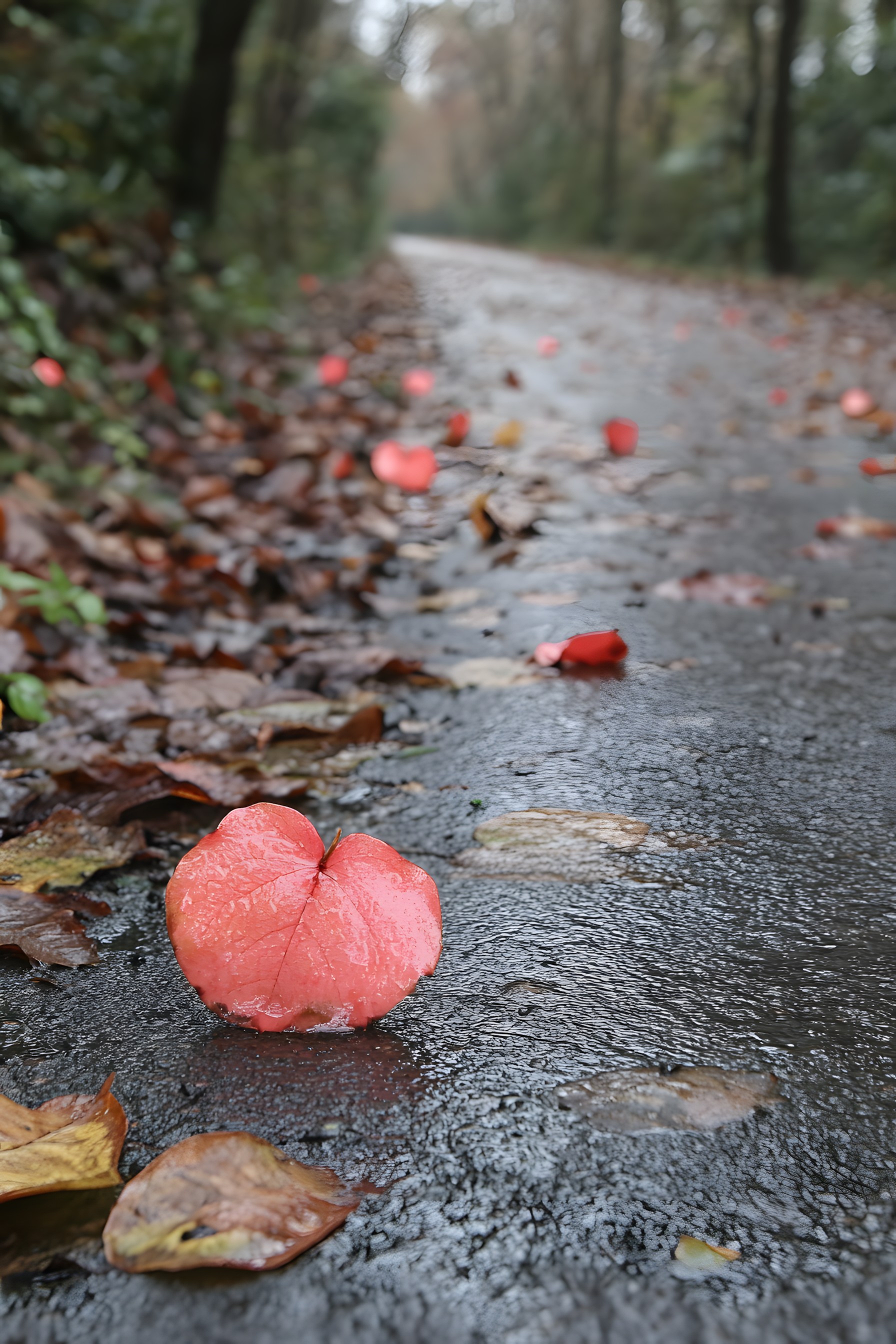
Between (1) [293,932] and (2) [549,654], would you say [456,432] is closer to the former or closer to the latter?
(2) [549,654]

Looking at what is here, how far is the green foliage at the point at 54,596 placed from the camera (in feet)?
6.21

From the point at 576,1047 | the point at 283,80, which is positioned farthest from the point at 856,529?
the point at 283,80

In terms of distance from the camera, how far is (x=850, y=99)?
1759 centimetres

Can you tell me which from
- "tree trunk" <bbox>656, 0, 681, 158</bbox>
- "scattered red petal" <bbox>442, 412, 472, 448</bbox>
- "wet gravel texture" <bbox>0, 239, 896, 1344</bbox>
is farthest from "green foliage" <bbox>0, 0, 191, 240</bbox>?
"tree trunk" <bbox>656, 0, 681, 158</bbox>

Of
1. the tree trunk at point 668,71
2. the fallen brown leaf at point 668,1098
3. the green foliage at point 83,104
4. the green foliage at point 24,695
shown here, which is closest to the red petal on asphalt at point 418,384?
the green foliage at point 83,104

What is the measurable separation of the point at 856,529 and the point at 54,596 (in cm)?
219

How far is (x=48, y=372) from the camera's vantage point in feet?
10.6

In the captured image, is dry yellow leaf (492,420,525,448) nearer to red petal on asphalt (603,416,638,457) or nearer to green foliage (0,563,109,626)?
red petal on asphalt (603,416,638,457)

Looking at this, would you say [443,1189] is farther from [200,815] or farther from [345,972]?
[200,815]

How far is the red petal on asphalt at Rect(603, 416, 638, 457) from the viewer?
384 centimetres

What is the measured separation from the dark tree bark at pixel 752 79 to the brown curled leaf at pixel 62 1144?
2047 cm

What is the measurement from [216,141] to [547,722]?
581 centimetres

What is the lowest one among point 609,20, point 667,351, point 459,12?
point 667,351

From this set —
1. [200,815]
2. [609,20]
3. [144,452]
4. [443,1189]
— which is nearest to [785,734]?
[200,815]
